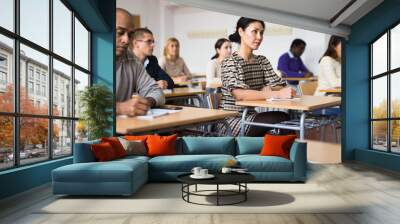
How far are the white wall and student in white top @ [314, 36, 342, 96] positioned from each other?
3.03 ft

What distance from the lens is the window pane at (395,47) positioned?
785 cm

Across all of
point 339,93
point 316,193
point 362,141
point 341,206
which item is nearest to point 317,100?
point 339,93

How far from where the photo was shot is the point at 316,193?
5238 millimetres

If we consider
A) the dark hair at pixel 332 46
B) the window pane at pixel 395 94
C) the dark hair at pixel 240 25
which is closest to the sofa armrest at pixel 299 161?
the window pane at pixel 395 94

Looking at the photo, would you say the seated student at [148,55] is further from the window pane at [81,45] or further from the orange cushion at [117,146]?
the orange cushion at [117,146]

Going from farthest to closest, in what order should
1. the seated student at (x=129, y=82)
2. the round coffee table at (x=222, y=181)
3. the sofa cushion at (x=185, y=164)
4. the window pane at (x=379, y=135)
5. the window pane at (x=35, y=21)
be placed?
the window pane at (x=379, y=135)
the seated student at (x=129, y=82)
the sofa cushion at (x=185, y=164)
the window pane at (x=35, y=21)
the round coffee table at (x=222, y=181)

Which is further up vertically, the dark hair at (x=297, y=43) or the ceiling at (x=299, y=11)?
the ceiling at (x=299, y=11)

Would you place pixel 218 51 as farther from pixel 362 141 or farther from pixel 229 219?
pixel 229 219

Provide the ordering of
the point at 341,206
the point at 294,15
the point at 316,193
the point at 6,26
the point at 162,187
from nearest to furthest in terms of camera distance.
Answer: the point at 341,206, the point at 6,26, the point at 316,193, the point at 162,187, the point at 294,15

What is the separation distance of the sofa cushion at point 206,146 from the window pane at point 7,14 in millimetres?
2936

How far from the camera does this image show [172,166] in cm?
602

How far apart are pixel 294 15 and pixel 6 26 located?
5344 millimetres

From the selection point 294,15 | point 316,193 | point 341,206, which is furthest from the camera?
point 294,15

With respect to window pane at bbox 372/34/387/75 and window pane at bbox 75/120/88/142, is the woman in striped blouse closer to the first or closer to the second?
window pane at bbox 372/34/387/75
